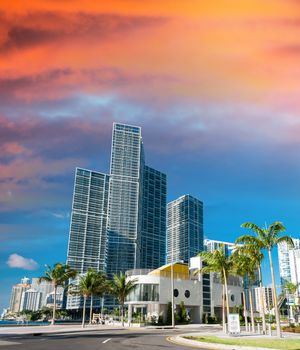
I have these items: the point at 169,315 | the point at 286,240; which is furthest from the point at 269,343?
the point at 169,315

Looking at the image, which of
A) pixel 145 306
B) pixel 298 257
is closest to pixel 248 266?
pixel 145 306

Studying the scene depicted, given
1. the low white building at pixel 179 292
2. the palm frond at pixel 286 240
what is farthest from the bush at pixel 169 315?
the palm frond at pixel 286 240

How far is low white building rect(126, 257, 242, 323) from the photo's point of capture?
74.2 metres

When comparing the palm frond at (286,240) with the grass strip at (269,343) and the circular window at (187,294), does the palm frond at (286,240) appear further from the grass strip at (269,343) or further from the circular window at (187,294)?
the circular window at (187,294)

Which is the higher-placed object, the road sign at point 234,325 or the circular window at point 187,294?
the circular window at point 187,294

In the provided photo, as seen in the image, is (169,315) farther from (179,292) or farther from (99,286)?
(99,286)

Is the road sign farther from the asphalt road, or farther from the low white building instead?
the low white building

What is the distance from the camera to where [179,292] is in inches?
3103

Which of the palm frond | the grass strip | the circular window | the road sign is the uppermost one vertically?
the palm frond

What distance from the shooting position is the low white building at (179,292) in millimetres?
74250

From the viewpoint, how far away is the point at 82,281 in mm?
60781

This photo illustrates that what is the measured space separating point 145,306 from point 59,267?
2659 centimetres

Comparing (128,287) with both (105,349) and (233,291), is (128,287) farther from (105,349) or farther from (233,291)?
(105,349)

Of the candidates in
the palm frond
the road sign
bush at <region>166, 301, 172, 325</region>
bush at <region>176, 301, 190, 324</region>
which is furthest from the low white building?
the palm frond
